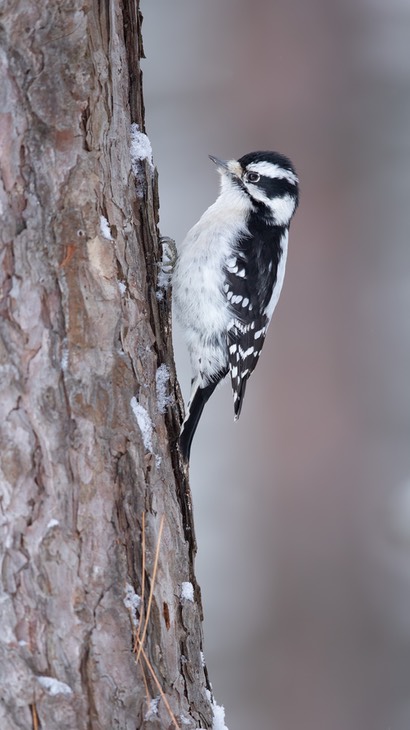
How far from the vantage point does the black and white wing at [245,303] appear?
2682mm

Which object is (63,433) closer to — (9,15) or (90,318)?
(90,318)

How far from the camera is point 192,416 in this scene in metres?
2.38

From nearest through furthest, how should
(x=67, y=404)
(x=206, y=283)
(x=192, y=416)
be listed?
(x=67, y=404), (x=192, y=416), (x=206, y=283)

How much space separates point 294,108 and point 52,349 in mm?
2331

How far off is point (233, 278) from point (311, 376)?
1.06 m

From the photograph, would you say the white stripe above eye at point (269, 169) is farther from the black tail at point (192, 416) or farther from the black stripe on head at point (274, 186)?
the black tail at point (192, 416)

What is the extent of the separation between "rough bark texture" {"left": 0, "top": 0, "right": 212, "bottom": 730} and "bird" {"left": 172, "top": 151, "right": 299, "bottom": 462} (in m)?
0.89

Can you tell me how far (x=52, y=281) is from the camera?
5.24 feet

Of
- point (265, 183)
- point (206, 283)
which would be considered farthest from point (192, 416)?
point (265, 183)

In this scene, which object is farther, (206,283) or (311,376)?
(311,376)

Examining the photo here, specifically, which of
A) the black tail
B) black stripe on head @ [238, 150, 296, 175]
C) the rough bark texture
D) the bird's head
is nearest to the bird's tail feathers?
the black tail

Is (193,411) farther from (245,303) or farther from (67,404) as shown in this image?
(67,404)

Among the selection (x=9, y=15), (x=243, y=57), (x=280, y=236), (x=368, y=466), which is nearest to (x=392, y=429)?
(x=368, y=466)

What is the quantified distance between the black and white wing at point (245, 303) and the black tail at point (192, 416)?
100mm
